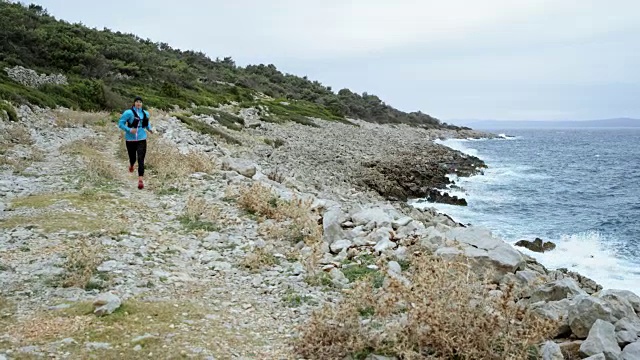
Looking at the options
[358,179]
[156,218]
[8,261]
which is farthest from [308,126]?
[8,261]

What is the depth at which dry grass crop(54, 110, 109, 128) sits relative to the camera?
23672 millimetres

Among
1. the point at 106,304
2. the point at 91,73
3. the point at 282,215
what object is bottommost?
the point at 106,304

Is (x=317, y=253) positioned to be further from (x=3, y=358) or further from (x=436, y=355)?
(x=3, y=358)

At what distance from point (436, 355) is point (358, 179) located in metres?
25.6

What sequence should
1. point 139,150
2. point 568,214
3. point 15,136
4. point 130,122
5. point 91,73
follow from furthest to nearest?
point 91,73
point 568,214
point 15,136
point 139,150
point 130,122

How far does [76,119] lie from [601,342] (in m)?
24.9

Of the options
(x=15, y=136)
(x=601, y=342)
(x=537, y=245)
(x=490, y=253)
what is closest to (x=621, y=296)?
(x=490, y=253)

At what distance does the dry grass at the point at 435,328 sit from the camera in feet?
16.4

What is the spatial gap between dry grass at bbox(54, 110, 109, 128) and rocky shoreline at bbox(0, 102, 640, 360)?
28.2ft

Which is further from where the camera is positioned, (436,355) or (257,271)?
(257,271)

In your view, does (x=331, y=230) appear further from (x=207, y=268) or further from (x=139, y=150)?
(x=139, y=150)

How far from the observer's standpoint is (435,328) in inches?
199

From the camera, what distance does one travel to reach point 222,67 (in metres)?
92.7

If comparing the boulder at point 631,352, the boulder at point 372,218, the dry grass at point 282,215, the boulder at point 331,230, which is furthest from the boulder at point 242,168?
the boulder at point 631,352
